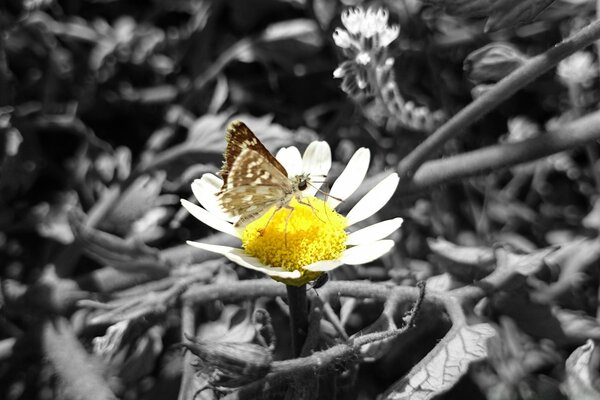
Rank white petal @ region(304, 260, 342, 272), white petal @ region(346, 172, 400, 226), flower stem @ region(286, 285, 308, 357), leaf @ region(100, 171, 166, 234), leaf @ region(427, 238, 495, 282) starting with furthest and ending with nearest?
leaf @ region(100, 171, 166, 234) → leaf @ region(427, 238, 495, 282) → white petal @ region(346, 172, 400, 226) → flower stem @ region(286, 285, 308, 357) → white petal @ region(304, 260, 342, 272)

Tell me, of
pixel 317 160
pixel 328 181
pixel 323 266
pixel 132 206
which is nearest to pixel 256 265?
pixel 323 266

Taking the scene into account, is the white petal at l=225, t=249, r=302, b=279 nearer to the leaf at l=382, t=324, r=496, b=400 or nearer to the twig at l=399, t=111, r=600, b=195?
the leaf at l=382, t=324, r=496, b=400

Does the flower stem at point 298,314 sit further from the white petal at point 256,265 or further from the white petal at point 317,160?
the white petal at point 317,160

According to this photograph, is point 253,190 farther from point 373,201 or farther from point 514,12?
point 514,12

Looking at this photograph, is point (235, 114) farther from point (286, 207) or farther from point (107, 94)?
point (286, 207)

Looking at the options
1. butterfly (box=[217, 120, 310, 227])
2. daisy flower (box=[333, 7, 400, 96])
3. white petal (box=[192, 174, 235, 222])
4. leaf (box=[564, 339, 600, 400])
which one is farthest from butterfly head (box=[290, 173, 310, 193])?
leaf (box=[564, 339, 600, 400])

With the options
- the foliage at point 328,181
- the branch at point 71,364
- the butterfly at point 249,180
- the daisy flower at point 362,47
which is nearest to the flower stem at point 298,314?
the foliage at point 328,181

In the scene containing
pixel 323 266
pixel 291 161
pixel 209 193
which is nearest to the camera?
pixel 323 266
